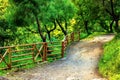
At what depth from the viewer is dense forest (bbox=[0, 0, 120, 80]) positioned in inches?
767

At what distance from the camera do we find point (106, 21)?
4409 centimetres

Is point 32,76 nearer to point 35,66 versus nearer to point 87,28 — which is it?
point 35,66

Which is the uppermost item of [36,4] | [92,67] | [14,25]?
[36,4]

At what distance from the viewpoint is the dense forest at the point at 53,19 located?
767 inches

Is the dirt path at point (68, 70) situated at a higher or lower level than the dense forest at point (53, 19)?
lower

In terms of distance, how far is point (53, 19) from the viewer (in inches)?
1302

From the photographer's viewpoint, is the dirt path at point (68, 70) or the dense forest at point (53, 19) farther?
the dense forest at point (53, 19)

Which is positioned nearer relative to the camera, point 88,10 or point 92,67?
point 92,67

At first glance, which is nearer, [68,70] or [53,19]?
[68,70]

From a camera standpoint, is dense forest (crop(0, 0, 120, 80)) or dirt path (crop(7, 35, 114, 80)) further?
dense forest (crop(0, 0, 120, 80))

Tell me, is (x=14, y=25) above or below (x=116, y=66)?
above

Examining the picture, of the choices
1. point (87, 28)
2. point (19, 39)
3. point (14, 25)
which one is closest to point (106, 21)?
point (87, 28)

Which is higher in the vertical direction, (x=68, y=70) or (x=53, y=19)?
(x=53, y=19)

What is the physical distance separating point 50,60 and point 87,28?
25.0 metres
